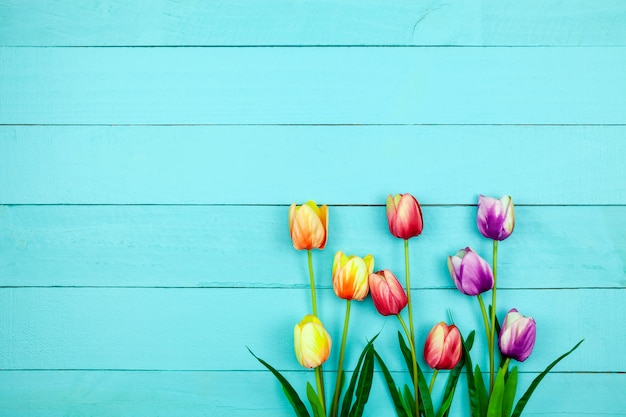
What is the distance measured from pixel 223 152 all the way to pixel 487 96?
1.36 feet

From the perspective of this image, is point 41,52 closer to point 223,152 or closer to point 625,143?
point 223,152

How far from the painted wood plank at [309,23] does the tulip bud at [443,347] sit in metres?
0.43

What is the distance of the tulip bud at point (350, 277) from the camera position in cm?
75

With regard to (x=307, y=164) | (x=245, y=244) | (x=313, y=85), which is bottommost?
(x=245, y=244)

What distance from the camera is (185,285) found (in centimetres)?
83

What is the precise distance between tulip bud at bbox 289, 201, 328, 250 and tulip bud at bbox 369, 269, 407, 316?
9 cm

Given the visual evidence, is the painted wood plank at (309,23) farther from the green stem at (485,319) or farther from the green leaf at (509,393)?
the green leaf at (509,393)

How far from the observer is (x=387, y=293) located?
2.43 ft

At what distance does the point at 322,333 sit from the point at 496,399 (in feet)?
0.82

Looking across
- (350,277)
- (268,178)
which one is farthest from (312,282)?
(268,178)

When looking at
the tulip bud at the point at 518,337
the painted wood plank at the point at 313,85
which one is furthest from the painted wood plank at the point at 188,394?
the painted wood plank at the point at 313,85

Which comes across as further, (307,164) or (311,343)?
(307,164)

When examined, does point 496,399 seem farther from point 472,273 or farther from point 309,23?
point 309,23

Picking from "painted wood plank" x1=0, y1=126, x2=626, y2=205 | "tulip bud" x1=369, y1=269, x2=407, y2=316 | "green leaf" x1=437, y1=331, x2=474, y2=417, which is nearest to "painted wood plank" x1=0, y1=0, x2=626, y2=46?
"painted wood plank" x1=0, y1=126, x2=626, y2=205
